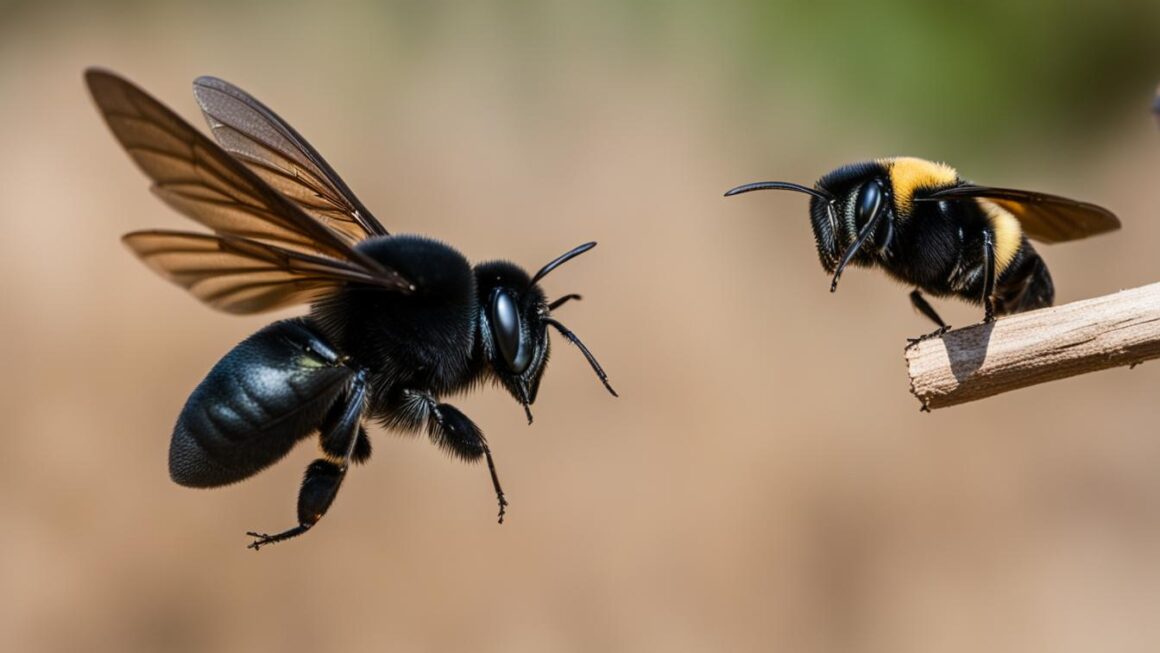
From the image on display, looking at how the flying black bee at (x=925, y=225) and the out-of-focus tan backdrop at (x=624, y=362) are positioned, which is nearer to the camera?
the flying black bee at (x=925, y=225)

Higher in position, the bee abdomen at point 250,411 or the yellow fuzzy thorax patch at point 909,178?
the yellow fuzzy thorax patch at point 909,178

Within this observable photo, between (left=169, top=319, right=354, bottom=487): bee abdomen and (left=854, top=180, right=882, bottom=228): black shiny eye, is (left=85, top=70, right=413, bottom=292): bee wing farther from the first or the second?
(left=854, top=180, right=882, bottom=228): black shiny eye

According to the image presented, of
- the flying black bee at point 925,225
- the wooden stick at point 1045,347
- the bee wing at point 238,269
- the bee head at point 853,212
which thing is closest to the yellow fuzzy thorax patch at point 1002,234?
the flying black bee at point 925,225

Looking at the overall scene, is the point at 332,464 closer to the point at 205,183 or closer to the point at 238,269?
the point at 238,269

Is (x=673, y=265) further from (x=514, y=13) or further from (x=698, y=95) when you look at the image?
(x=514, y=13)

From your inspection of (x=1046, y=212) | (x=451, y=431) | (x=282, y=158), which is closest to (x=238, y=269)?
(x=451, y=431)

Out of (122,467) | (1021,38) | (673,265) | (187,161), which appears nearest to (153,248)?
(187,161)

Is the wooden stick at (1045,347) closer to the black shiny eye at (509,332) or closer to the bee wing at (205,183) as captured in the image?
the black shiny eye at (509,332)
